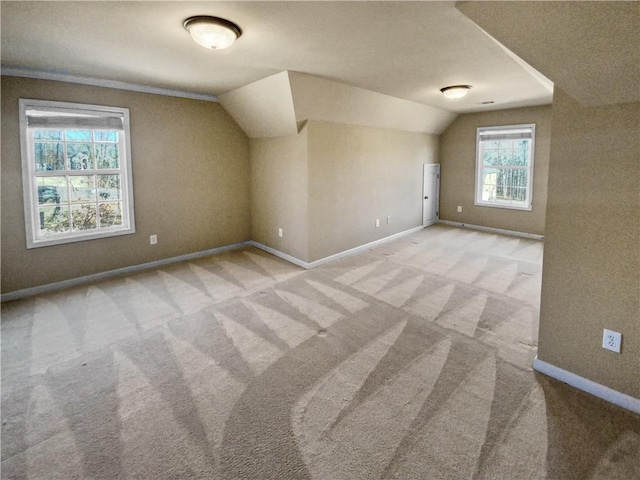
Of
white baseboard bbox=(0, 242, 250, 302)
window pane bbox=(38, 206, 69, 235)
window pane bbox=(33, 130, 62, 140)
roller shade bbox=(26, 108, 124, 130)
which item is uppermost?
roller shade bbox=(26, 108, 124, 130)

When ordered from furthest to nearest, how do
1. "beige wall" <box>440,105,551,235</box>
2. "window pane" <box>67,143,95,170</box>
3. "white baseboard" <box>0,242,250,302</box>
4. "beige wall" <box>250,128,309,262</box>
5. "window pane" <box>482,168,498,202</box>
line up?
"window pane" <box>482,168,498,202</box> < "beige wall" <box>440,105,551,235</box> < "beige wall" <box>250,128,309,262</box> < "window pane" <box>67,143,95,170</box> < "white baseboard" <box>0,242,250,302</box>

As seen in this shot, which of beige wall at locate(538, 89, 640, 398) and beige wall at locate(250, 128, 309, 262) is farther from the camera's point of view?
beige wall at locate(250, 128, 309, 262)

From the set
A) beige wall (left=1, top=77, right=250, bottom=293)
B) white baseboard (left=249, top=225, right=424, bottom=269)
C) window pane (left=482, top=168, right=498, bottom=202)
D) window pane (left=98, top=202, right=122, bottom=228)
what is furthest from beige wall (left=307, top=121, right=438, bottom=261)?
window pane (left=98, top=202, right=122, bottom=228)

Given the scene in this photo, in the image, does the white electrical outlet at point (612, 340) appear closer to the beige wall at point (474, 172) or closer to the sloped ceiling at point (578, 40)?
the sloped ceiling at point (578, 40)

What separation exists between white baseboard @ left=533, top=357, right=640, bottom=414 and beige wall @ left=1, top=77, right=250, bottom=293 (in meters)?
4.57

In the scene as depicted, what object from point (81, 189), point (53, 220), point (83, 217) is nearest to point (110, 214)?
point (83, 217)

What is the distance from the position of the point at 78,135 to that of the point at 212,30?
9.13 ft

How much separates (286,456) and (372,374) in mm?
890

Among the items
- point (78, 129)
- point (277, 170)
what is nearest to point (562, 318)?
point (277, 170)

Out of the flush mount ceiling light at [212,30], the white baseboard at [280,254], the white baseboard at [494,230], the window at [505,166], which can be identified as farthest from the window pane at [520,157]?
the flush mount ceiling light at [212,30]

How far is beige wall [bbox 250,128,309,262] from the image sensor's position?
484cm

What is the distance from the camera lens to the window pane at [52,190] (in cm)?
400

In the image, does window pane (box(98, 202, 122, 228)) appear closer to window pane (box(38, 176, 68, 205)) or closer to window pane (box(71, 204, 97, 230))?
window pane (box(71, 204, 97, 230))

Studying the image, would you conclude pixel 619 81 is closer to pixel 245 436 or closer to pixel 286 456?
pixel 286 456
